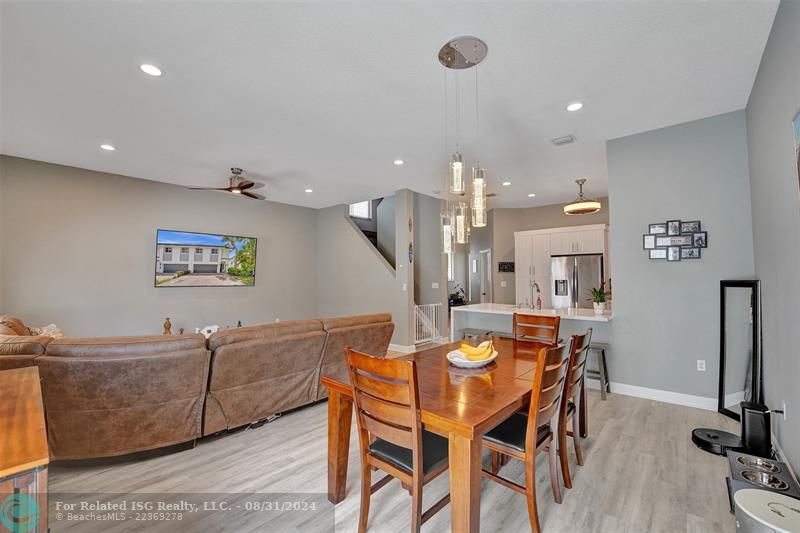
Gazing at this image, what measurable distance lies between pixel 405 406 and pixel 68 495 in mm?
2262

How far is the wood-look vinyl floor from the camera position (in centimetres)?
187

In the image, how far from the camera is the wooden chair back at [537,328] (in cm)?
303

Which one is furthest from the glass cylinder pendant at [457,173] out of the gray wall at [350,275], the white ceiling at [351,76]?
the gray wall at [350,275]

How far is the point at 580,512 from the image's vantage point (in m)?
1.93

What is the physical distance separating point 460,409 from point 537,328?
1.91m

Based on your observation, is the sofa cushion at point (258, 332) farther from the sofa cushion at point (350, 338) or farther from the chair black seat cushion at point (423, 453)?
the chair black seat cushion at point (423, 453)

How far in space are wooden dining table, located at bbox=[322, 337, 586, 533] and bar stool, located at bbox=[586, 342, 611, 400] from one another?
1.58 m

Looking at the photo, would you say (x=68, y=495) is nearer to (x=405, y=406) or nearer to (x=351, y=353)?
(x=351, y=353)

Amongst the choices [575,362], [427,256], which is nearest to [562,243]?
[427,256]

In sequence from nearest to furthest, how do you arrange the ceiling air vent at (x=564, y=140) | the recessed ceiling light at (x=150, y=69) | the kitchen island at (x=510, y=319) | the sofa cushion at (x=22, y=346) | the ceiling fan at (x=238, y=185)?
1. the sofa cushion at (x=22, y=346)
2. the recessed ceiling light at (x=150, y=69)
3. the ceiling air vent at (x=564, y=140)
4. the kitchen island at (x=510, y=319)
5. the ceiling fan at (x=238, y=185)

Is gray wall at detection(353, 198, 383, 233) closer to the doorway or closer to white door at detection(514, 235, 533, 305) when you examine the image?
the doorway

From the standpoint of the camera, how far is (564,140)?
386 cm

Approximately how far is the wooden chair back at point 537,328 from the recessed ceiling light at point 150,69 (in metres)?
3.57

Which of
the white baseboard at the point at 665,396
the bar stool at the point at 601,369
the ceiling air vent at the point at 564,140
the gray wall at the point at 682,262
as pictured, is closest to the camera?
the gray wall at the point at 682,262
